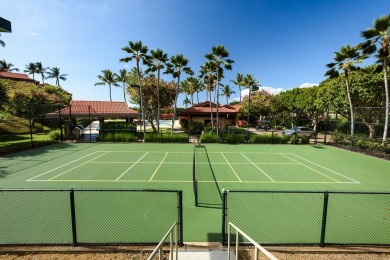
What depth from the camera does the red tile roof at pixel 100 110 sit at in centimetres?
2638

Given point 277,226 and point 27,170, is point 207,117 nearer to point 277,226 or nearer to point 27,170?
point 27,170

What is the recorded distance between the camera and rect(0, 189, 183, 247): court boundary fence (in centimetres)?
562

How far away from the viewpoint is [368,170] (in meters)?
13.5

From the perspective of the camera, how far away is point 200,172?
498 inches

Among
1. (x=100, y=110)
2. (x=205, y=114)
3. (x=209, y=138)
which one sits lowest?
(x=209, y=138)

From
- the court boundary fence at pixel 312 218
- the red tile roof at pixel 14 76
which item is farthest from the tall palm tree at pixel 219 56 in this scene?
the red tile roof at pixel 14 76

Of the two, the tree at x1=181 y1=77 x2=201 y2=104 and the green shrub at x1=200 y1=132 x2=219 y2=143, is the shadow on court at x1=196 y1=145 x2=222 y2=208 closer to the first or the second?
the green shrub at x1=200 y1=132 x2=219 y2=143

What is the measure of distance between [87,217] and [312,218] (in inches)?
295

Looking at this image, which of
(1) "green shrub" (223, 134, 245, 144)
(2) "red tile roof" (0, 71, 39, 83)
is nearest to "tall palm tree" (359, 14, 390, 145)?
(1) "green shrub" (223, 134, 245, 144)

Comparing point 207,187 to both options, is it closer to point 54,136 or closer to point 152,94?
point 54,136

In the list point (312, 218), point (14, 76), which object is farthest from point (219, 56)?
point (14, 76)

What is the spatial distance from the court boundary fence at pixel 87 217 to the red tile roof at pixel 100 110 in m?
19.3

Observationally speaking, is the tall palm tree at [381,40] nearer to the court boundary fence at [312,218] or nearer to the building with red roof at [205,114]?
the court boundary fence at [312,218]

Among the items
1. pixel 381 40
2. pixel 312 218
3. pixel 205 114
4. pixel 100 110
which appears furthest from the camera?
pixel 205 114
